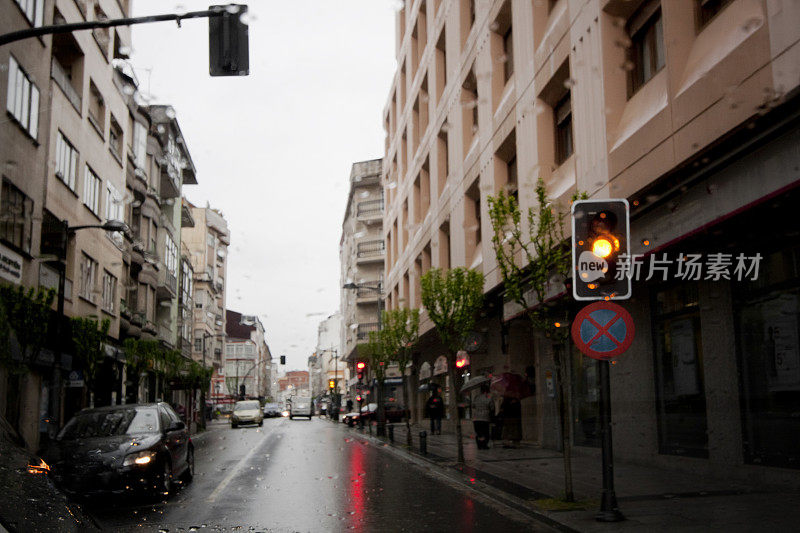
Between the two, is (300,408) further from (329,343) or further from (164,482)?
(329,343)

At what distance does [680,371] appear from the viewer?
13641mm

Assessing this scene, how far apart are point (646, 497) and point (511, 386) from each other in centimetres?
1089

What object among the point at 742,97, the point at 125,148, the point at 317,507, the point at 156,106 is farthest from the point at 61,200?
the point at 156,106

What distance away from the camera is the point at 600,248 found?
8719mm

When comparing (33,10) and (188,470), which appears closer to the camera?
(188,470)

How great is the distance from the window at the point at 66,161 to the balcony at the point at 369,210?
48.8m

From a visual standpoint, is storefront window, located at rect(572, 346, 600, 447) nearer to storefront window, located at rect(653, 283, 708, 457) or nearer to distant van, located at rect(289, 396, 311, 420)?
storefront window, located at rect(653, 283, 708, 457)

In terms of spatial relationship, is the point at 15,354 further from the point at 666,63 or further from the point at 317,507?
the point at 666,63

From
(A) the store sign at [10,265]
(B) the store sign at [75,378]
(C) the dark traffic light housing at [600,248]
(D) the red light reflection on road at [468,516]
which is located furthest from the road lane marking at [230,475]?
(A) the store sign at [10,265]

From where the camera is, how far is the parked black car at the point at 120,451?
1031cm

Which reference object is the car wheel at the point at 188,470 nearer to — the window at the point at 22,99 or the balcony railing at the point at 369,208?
the window at the point at 22,99

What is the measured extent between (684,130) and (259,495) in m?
8.39

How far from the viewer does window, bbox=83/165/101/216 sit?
91.0 feet

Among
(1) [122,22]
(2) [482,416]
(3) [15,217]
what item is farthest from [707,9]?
(3) [15,217]
